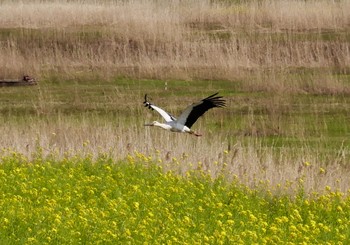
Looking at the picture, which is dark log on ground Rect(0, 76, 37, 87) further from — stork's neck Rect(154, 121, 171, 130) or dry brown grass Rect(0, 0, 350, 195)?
stork's neck Rect(154, 121, 171, 130)

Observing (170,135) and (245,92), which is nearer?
(170,135)

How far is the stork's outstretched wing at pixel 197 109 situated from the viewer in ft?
48.4

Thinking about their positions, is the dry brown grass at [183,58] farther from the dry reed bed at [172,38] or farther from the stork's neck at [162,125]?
the stork's neck at [162,125]

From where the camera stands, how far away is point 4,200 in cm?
1102

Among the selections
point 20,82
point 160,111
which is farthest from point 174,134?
point 20,82

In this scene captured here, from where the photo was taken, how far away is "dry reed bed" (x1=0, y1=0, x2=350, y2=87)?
26031 mm

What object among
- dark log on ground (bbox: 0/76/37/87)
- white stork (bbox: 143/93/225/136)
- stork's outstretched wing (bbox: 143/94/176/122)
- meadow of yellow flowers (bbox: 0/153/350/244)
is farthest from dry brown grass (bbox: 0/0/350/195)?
dark log on ground (bbox: 0/76/37/87)

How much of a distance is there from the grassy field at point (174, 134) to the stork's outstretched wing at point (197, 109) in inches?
18.8

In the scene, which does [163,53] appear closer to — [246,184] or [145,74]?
[145,74]

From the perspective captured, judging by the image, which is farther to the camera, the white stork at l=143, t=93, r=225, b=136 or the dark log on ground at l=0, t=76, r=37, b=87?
the dark log on ground at l=0, t=76, r=37, b=87

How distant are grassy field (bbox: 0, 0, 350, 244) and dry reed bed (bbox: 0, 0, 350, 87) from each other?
0.05 metres

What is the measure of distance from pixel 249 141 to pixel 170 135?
1.32 meters

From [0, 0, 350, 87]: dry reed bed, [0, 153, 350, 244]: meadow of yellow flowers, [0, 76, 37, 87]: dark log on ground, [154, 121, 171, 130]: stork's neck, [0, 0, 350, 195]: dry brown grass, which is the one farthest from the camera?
[0, 0, 350, 87]: dry reed bed

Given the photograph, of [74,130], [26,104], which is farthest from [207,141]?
[26,104]
